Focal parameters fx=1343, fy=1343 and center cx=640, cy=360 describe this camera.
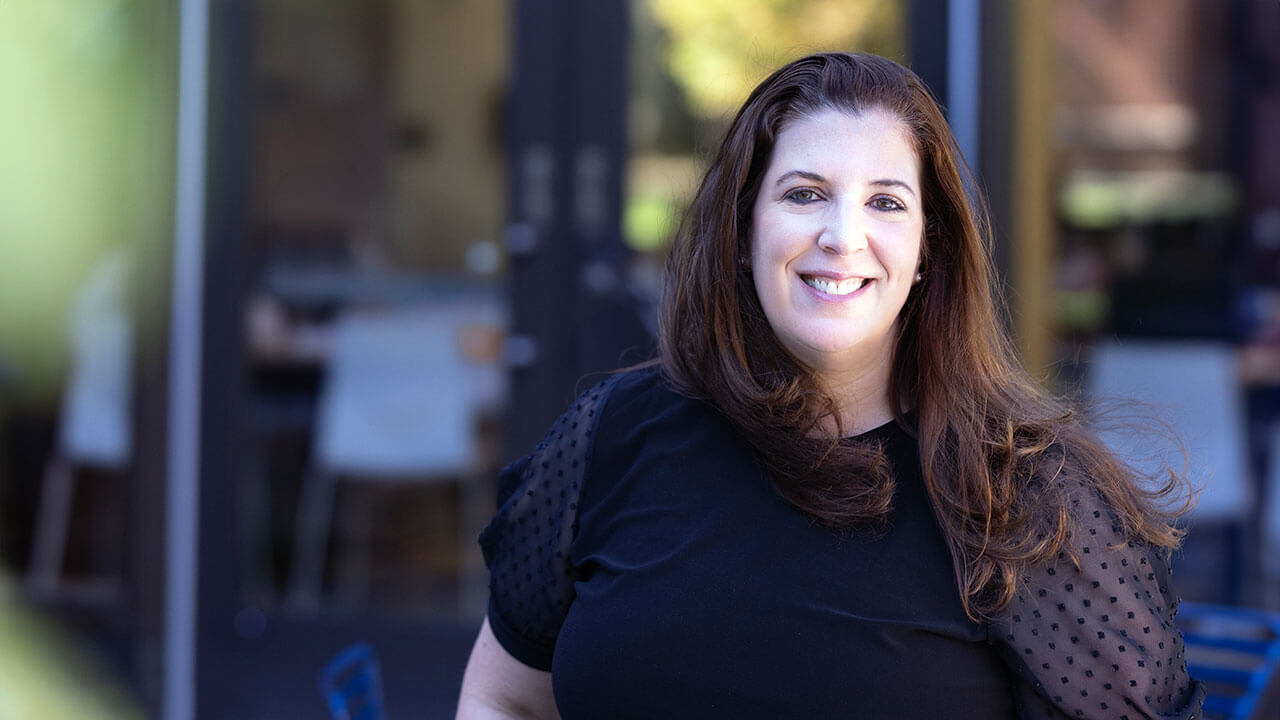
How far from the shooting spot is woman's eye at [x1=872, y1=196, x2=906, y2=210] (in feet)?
4.82

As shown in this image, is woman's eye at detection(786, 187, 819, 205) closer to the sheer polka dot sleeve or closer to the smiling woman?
the smiling woman

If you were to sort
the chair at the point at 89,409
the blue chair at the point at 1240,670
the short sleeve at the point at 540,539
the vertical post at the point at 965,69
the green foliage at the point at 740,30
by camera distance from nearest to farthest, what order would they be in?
the short sleeve at the point at 540,539 < the blue chair at the point at 1240,670 < the vertical post at the point at 965,69 < the green foliage at the point at 740,30 < the chair at the point at 89,409

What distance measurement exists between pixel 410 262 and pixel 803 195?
2521mm

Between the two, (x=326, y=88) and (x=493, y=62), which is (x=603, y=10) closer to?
(x=493, y=62)

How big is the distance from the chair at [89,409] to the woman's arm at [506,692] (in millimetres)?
2411

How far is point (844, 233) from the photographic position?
1.44 m

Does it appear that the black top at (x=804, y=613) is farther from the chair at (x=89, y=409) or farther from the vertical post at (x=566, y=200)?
the chair at (x=89, y=409)

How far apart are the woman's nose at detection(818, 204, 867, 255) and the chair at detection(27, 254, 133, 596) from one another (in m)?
2.78

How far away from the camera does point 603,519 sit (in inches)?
60.6

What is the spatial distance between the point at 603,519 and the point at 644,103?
7.26 feet

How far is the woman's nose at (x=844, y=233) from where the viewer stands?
1439 mm

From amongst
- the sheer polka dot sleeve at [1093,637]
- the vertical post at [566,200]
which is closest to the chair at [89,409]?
the vertical post at [566,200]

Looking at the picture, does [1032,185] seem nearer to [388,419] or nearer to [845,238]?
[388,419]

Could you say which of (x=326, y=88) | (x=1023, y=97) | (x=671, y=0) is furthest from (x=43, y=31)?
(x=1023, y=97)
